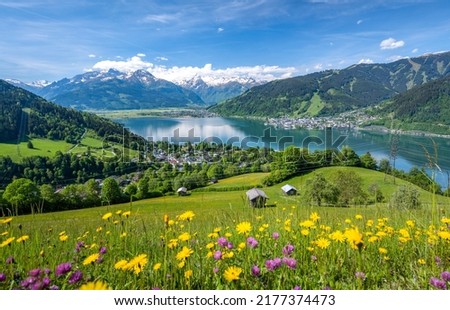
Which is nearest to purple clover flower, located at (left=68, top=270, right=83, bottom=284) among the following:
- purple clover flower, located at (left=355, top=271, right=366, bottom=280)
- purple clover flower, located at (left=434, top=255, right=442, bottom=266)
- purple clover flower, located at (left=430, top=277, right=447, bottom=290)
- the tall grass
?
the tall grass

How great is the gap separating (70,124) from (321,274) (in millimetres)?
147255

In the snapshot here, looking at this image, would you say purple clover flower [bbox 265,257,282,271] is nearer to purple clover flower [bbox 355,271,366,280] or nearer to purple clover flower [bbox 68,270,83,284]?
purple clover flower [bbox 355,271,366,280]

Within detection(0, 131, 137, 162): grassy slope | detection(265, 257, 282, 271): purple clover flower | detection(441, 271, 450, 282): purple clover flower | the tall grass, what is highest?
detection(265, 257, 282, 271): purple clover flower

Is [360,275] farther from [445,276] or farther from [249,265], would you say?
[249,265]

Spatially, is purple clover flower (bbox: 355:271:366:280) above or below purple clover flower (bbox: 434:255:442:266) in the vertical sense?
above

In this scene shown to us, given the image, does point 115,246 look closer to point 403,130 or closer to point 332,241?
point 332,241

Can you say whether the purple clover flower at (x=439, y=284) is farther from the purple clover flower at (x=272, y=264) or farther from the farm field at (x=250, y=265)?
the purple clover flower at (x=272, y=264)

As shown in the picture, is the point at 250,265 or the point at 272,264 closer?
the point at 272,264

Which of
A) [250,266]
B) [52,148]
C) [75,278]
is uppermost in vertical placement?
[75,278]

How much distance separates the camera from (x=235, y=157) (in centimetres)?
7975

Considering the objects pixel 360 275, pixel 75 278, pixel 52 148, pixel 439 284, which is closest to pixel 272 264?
pixel 360 275

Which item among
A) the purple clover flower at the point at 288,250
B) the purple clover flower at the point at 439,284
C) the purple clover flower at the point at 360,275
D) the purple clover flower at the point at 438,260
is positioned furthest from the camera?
the purple clover flower at the point at 288,250

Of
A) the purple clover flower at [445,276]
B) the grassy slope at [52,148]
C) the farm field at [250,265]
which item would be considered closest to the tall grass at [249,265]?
the farm field at [250,265]

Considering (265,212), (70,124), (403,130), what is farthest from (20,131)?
(403,130)
